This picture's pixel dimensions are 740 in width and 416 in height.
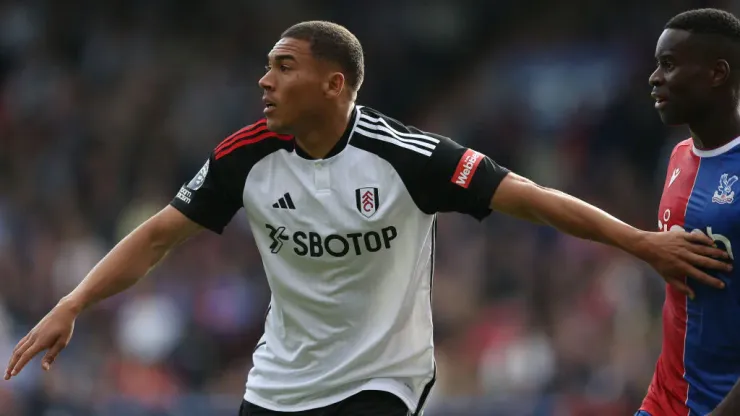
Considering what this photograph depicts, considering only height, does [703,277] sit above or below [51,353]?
above

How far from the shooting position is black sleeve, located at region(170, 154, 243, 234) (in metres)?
6.20

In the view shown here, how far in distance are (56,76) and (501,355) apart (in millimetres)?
6787

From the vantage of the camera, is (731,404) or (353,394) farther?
(353,394)

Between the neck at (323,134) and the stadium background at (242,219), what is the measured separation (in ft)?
16.0

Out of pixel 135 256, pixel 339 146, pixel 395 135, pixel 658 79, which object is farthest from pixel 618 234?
pixel 135 256

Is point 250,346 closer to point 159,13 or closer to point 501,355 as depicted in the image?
point 501,355

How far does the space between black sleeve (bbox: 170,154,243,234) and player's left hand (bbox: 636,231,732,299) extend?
1.91m

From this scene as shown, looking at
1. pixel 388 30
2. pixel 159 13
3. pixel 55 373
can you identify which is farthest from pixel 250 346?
pixel 159 13

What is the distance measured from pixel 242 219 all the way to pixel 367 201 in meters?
7.65

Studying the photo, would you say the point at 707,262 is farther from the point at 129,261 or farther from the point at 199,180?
the point at 129,261

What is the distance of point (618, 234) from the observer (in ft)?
18.2

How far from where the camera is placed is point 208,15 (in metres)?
16.6

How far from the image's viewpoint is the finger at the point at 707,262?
5.29 meters

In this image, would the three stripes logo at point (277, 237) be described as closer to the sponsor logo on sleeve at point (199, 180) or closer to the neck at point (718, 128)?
the sponsor logo on sleeve at point (199, 180)
